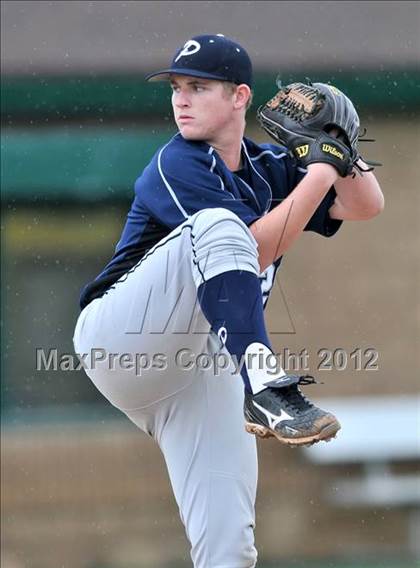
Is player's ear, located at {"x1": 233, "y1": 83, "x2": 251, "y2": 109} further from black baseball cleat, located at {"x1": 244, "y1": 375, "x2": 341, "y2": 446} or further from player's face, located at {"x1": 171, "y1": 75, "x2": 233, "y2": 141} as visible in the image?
black baseball cleat, located at {"x1": 244, "y1": 375, "x2": 341, "y2": 446}

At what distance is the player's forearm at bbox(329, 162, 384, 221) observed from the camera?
6.89ft

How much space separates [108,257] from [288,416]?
8.22 ft

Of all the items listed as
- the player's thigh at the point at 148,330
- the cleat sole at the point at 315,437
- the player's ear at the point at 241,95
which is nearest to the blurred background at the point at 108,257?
the player's ear at the point at 241,95

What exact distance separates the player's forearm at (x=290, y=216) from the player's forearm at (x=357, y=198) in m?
0.14

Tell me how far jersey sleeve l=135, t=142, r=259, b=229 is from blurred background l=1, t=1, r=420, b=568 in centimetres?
206

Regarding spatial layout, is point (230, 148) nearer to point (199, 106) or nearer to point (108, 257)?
point (199, 106)

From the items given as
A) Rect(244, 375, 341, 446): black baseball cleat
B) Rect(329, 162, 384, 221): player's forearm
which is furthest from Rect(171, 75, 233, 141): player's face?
Rect(244, 375, 341, 446): black baseball cleat

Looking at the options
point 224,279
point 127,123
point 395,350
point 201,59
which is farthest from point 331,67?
point 224,279

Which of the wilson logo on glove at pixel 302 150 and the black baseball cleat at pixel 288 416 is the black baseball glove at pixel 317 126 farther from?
the black baseball cleat at pixel 288 416

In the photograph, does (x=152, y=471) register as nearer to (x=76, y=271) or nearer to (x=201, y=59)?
(x=76, y=271)

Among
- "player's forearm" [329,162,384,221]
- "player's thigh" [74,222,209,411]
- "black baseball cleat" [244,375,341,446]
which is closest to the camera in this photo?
"black baseball cleat" [244,375,341,446]

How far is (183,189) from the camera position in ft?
6.22

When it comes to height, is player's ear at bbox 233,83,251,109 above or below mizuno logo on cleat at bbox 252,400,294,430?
above

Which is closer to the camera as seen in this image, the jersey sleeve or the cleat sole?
the cleat sole
